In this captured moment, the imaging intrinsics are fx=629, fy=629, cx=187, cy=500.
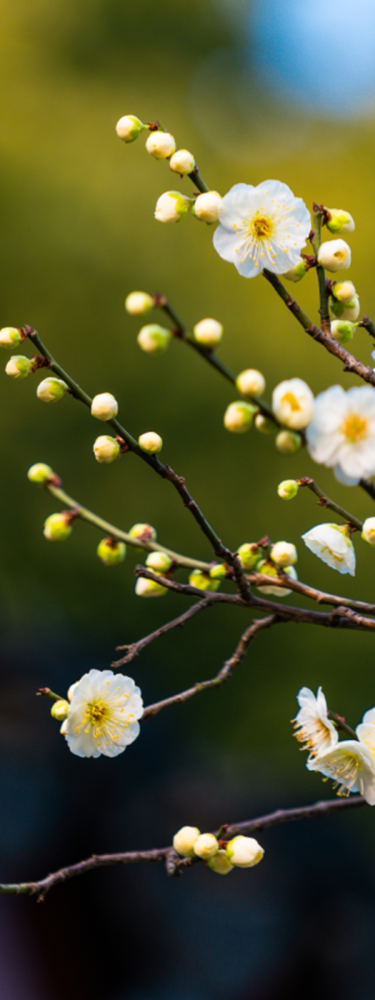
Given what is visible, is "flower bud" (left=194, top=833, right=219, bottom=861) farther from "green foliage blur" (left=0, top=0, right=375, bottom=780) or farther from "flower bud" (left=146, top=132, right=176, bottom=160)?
"green foliage blur" (left=0, top=0, right=375, bottom=780)

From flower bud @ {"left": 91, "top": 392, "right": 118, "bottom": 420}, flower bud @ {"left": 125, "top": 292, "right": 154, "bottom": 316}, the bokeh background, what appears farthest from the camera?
the bokeh background

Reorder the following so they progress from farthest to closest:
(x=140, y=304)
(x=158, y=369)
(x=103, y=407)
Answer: (x=158, y=369) → (x=103, y=407) → (x=140, y=304)

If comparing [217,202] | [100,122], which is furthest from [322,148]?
[217,202]

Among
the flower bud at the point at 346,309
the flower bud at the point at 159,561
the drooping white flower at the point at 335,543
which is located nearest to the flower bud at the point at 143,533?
the flower bud at the point at 159,561

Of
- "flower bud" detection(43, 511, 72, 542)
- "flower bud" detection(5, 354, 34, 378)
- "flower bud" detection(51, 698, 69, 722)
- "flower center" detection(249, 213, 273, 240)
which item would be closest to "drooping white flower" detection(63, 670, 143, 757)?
"flower bud" detection(51, 698, 69, 722)

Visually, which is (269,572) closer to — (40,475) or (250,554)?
(250,554)

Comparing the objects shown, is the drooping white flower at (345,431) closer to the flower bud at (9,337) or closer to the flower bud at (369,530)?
the flower bud at (369,530)

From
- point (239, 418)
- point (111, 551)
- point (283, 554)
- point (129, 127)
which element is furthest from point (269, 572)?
point (129, 127)
